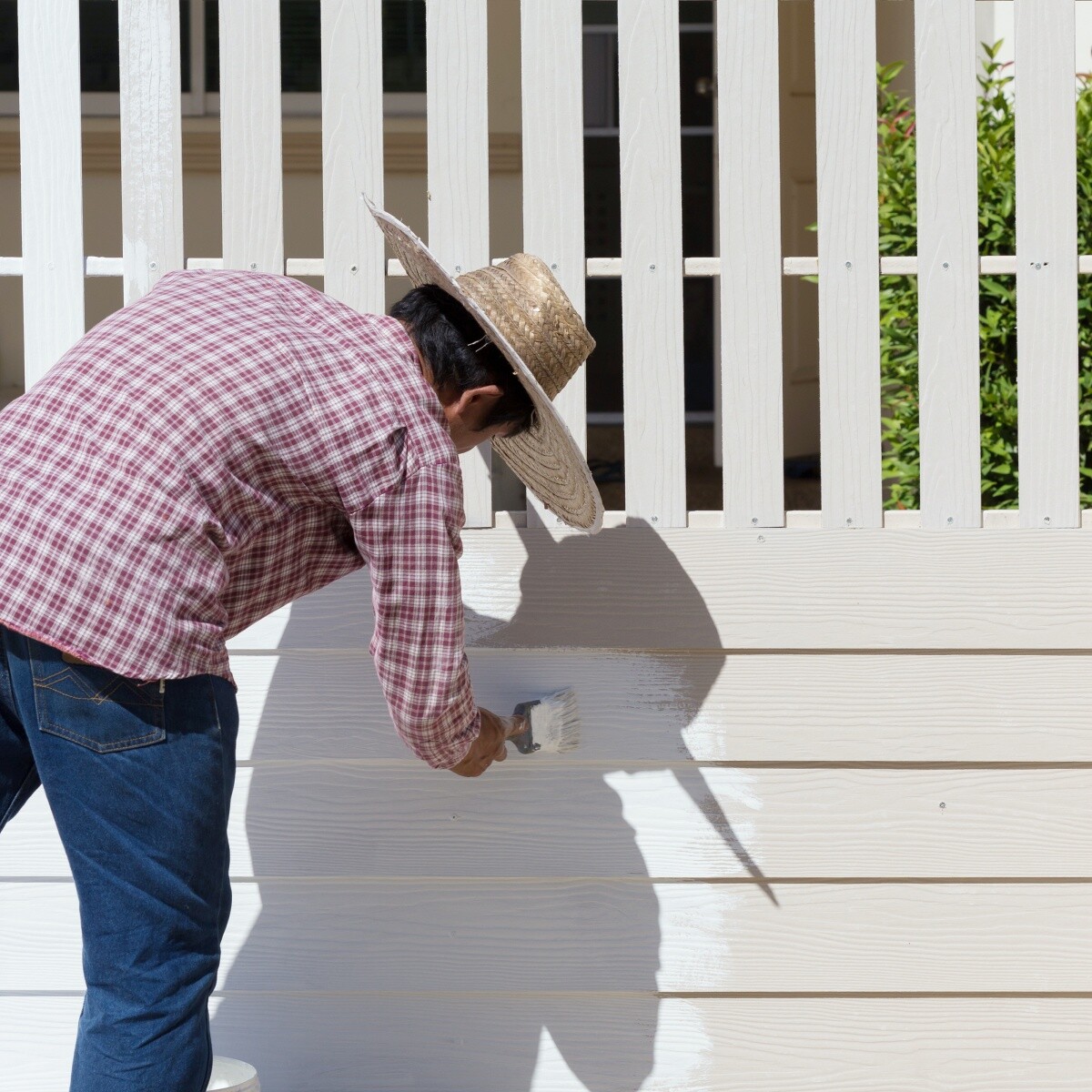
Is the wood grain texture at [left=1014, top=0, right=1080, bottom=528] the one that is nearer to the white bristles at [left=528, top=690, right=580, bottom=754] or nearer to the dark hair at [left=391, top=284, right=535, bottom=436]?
the white bristles at [left=528, top=690, right=580, bottom=754]

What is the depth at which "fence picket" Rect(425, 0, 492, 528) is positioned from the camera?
2.03 meters

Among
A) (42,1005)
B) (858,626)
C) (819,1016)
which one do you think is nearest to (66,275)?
(42,1005)

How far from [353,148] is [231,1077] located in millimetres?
1406

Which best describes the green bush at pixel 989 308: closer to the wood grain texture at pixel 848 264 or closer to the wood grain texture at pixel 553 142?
the wood grain texture at pixel 848 264

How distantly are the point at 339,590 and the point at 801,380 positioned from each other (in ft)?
10.9

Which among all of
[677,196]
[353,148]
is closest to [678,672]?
[677,196]

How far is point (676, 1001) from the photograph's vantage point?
2.08 m

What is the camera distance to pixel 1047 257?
6.71 ft

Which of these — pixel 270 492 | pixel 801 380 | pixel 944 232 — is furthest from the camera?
pixel 801 380

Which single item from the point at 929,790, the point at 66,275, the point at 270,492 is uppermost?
the point at 66,275

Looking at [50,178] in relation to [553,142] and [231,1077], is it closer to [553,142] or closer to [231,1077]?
[553,142]

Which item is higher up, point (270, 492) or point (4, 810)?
point (270, 492)

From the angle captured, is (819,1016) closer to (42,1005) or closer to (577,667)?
(577,667)

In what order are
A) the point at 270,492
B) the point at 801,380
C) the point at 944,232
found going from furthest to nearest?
the point at 801,380 < the point at 944,232 < the point at 270,492
